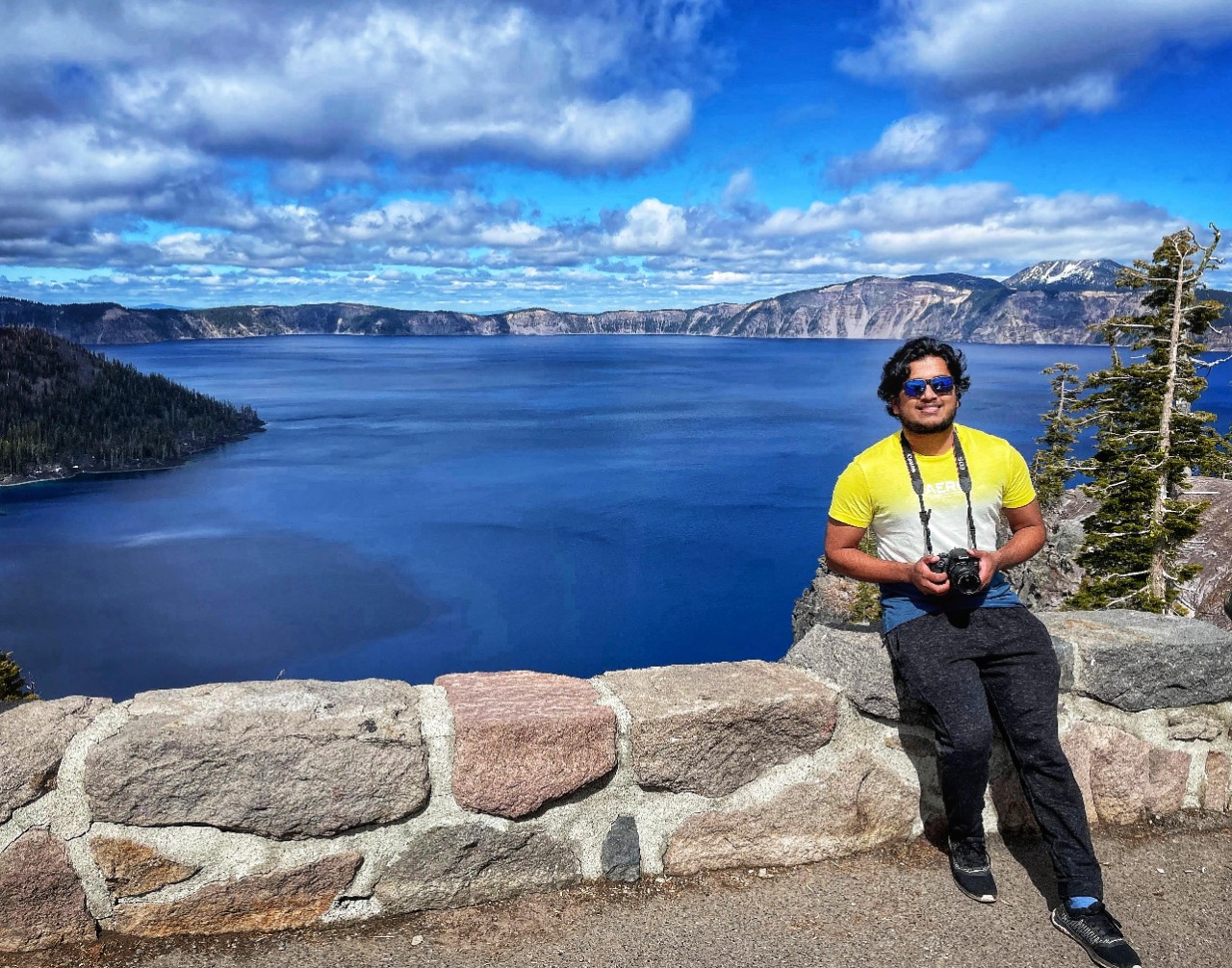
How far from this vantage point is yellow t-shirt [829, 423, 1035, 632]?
3256 mm

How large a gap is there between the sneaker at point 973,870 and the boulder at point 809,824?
0.76 feet

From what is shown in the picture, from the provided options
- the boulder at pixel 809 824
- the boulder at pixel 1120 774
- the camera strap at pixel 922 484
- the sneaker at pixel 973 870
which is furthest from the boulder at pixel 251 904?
the boulder at pixel 1120 774

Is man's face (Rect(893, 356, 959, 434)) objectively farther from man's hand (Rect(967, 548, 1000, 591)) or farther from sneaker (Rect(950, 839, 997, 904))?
sneaker (Rect(950, 839, 997, 904))

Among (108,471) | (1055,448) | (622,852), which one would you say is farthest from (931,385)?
(108,471)

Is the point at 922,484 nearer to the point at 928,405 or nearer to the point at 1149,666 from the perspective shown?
the point at 928,405

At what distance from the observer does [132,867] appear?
2686 mm

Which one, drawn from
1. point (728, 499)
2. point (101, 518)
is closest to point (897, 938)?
point (728, 499)

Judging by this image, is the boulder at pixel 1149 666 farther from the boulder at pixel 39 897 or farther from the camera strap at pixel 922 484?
the boulder at pixel 39 897

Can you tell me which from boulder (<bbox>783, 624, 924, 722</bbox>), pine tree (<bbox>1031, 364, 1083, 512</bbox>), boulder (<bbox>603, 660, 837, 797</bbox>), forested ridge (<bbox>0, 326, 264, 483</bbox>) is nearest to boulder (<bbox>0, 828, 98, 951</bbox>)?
boulder (<bbox>603, 660, 837, 797</bbox>)

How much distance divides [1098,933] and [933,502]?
151 cm

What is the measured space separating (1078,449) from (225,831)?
86.2 metres

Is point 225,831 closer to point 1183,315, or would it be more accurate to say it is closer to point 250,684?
point 250,684

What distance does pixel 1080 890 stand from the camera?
2955 millimetres

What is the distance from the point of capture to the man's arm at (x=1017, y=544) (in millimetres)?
3049
